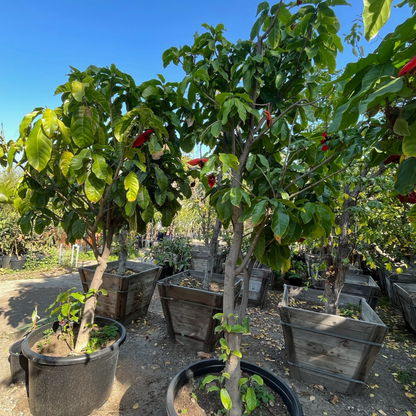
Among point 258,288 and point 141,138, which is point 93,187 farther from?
point 258,288

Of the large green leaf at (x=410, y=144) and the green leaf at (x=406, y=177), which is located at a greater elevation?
the large green leaf at (x=410, y=144)

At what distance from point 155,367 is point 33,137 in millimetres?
2239

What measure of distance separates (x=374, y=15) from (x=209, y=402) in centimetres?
193

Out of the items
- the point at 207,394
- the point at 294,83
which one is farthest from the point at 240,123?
the point at 207,394

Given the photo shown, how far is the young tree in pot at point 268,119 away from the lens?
1251mm

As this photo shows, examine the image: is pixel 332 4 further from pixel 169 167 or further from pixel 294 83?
pixel 169 167

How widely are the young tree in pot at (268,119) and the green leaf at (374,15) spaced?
61 centimetres

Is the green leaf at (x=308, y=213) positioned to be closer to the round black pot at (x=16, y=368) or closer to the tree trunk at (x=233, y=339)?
the tree trunk at (x=233, y=339)

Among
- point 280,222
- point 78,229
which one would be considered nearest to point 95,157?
point 78,229

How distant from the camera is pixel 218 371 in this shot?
1.73m

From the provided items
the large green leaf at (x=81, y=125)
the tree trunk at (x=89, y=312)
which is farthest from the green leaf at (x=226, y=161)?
the tree trunk at (x=89, y=312)

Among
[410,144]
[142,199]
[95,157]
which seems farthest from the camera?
[142,199]

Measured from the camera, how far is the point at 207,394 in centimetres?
158

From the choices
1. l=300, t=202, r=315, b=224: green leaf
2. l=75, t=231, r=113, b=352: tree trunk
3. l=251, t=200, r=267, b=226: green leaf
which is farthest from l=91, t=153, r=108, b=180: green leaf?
l=300, t=202, r=315, b=224: green leaf
